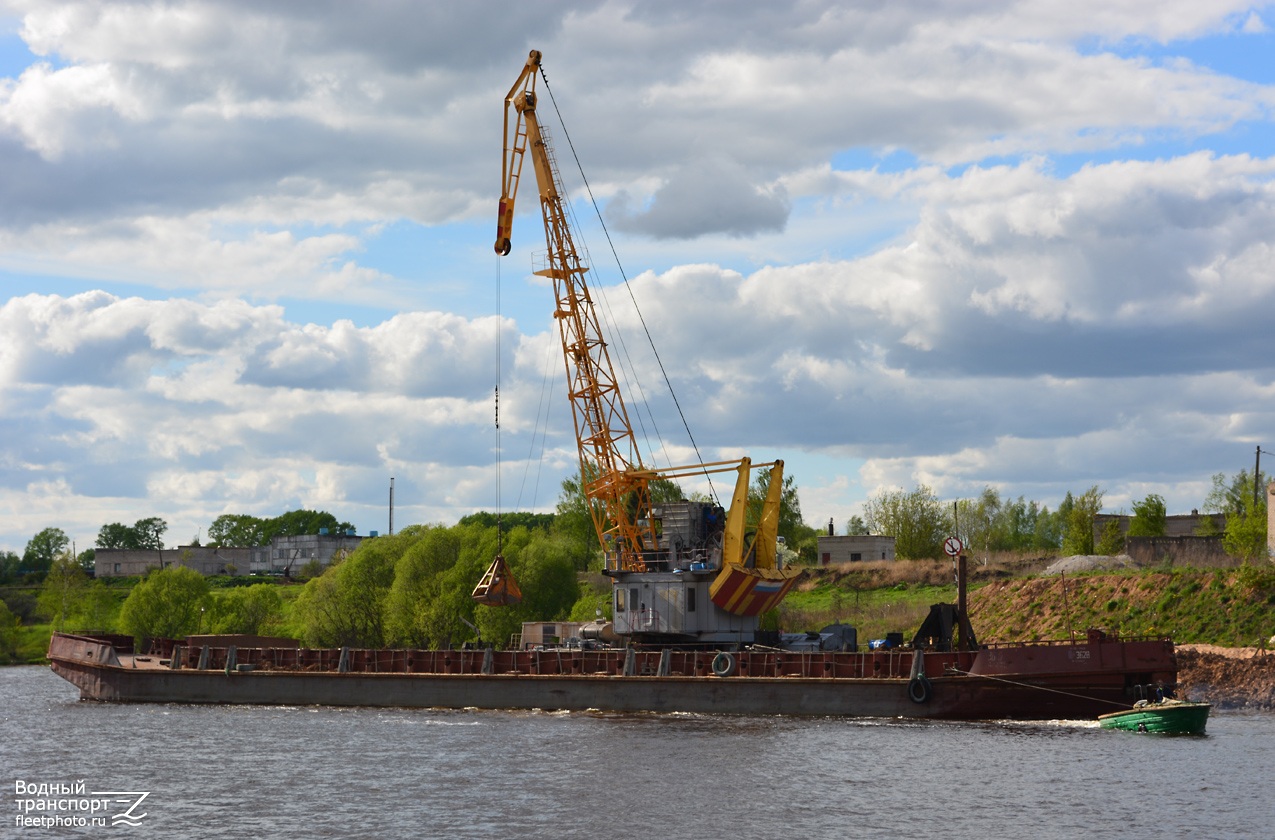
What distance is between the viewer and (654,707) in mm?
52000

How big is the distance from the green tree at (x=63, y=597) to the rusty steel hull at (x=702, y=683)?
2737 inches

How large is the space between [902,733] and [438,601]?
161ft

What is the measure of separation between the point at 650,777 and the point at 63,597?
109 meters

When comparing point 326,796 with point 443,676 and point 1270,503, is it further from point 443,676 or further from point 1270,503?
point 1270,503

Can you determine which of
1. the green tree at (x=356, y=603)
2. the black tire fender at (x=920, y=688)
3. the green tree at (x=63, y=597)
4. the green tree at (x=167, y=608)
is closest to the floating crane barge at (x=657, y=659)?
the black tire fender at (x=920, y=688)

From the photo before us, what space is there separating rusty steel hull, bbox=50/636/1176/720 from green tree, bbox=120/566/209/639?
1835 inches

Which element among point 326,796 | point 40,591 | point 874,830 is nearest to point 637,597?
point 326,796

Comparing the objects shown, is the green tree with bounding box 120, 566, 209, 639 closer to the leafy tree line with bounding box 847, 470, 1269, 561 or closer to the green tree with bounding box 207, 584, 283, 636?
the green tree with bounding box 207, 584, 283, 636

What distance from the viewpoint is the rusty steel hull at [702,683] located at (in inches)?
1853

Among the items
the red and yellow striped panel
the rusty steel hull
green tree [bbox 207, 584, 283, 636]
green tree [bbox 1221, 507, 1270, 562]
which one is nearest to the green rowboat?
the rusty steel hull

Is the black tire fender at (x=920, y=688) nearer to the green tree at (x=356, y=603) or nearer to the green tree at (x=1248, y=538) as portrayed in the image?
the green tree at (x=1248, y=538)

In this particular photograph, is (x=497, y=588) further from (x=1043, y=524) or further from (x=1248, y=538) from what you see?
(x=1043, y=524)

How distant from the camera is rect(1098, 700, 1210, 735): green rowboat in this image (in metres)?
43.3

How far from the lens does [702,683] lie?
5150cm
